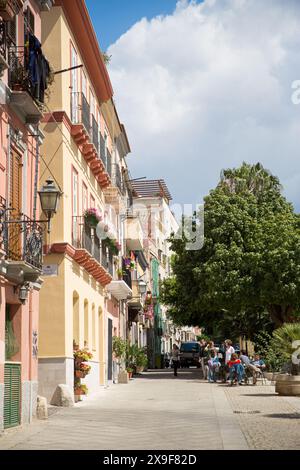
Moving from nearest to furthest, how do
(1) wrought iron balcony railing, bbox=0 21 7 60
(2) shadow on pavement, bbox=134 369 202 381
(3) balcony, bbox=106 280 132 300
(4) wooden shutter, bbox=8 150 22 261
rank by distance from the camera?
(1) wrought iron balcony railing, bbox=0 21 7 60 → (4) wooden shutter, bbox=8 150 22 261 → (3) balcony, bbox=106 280 132 300 → (2) shadow on pavement, bbox=134 369 202 381

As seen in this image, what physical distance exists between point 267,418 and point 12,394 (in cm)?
530

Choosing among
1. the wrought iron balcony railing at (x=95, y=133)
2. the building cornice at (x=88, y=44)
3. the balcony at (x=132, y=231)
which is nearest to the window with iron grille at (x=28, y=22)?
the building cornice at (x=88, y=44)

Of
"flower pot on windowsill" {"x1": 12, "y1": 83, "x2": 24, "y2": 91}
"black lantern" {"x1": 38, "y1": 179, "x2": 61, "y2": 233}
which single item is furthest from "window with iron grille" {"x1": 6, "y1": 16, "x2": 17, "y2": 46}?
"black lantern" {"x1": 38, "y1": 179, "x2": 61, "y2": 233}

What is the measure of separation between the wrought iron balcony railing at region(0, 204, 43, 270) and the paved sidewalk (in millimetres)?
3128

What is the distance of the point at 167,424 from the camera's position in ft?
50.0

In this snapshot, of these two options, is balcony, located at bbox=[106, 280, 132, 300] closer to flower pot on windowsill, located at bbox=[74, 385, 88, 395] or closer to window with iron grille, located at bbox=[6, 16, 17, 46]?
flower pot on windowsill, located at bbox=[74, 385, 88, 395]

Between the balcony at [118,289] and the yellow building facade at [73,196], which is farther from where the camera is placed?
the balcony at [118,289]

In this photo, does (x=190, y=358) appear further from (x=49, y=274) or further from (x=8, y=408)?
(x=8, y=408)

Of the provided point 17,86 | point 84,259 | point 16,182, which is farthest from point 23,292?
point 84,259

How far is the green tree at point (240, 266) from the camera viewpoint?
117 feet

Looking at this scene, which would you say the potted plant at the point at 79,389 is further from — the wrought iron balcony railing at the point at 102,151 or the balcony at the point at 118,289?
the balcony at the point at 118,289

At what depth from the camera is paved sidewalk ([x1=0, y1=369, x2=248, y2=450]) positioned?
1219 centimetres

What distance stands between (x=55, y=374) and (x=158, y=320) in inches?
1847

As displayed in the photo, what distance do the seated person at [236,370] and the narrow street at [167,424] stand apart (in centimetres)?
540
